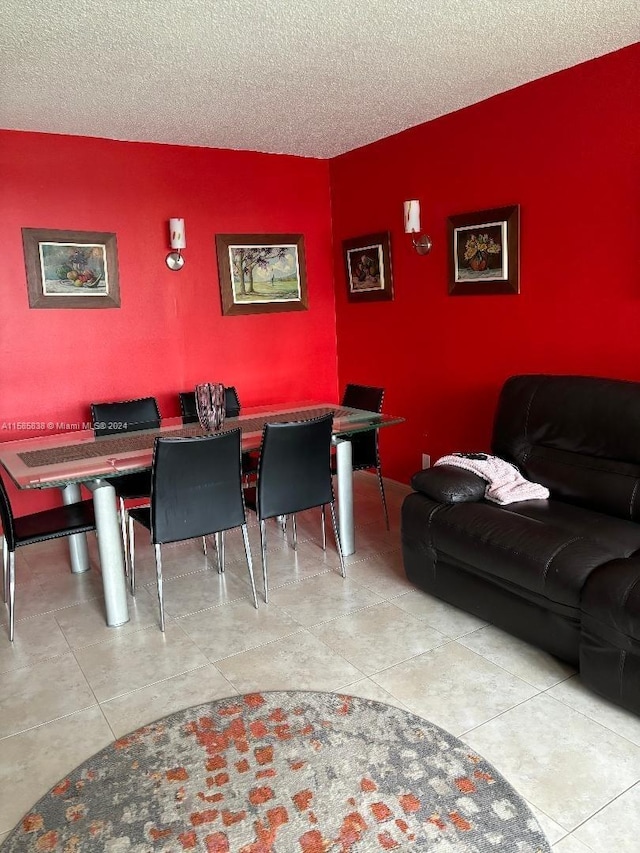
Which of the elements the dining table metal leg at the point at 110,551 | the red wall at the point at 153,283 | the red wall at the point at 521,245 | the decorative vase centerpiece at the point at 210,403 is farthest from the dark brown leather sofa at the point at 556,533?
the red wall at the point at 153,283

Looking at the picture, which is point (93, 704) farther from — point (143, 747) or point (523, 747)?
point (523, 747)

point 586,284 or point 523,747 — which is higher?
point 586,284

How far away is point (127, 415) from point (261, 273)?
5.04 feet

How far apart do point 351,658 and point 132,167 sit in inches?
132

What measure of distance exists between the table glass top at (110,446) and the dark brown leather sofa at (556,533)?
2.37ft

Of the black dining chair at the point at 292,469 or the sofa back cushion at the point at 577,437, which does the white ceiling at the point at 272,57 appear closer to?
the sofa back cushion at the point at 577,437

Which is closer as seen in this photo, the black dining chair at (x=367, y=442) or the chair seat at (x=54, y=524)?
the chair seat at (x=54, y=524)

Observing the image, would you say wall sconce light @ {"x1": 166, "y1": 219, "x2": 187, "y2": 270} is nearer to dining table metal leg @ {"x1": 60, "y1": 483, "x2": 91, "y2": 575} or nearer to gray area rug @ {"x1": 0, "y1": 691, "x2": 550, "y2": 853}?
dining table metal leg @ {"x1": 60, "y1": 483, "x2": 91, "y2": 575}

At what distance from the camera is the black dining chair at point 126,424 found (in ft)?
12.1

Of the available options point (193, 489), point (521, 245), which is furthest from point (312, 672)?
point (521, 245)

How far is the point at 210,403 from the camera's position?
344 cm

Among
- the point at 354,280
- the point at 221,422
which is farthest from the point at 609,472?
the point at 354,280

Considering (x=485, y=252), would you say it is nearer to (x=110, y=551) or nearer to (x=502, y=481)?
(x=502, y=481)

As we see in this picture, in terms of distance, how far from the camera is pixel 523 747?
2.08 metres
